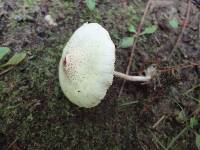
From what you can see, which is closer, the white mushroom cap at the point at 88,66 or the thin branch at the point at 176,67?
the white mushroom cap at the point at 88,66

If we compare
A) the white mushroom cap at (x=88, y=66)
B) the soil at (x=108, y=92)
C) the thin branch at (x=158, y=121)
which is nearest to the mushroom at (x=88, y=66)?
the white mushroom cap at (x=88, y=66)

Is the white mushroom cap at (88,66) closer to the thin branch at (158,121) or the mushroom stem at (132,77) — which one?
the mushroom stem at (132,77)

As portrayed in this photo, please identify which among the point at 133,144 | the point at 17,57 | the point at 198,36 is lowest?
the point at 133,144

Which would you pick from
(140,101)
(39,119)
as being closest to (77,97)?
(39,119)

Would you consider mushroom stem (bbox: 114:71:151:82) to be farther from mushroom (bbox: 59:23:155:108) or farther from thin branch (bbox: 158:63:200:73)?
mushroom (bbox: 59:23:155:108)

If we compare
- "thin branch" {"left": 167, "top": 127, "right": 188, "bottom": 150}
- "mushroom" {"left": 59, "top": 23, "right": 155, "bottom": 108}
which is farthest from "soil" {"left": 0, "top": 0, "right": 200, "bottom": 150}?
"mushroom" {"left": 59, "top": 23, "right": 155, "bottom": 108}

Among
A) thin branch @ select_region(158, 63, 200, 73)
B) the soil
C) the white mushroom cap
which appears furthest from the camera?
thin branch @ select_region(158, 63, 200, 73)

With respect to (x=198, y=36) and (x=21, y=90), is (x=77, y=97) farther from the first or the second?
(x=198, y=36)
